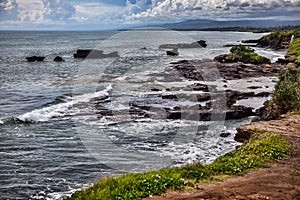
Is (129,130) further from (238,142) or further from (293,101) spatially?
(293,101)

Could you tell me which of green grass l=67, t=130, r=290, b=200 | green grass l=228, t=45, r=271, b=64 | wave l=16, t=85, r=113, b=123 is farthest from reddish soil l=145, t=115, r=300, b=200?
green grass l=228, t=45, r=271, b=64

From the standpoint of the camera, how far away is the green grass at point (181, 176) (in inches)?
401

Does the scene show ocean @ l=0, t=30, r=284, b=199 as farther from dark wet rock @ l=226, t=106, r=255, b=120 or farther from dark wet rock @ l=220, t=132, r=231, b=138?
dark wet rock @ l=226, t=106, r=255, b=120

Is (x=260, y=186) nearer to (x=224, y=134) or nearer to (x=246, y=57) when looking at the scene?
(x=224, y=134)

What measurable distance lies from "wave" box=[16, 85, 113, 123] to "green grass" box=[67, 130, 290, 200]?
52.7 ft

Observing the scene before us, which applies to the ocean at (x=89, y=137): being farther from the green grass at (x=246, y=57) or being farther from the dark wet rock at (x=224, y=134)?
the green grass at (x=246, y=57)

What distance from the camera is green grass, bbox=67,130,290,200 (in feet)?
33.4

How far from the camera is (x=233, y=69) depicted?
175 ft

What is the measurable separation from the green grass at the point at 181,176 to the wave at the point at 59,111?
1607cm

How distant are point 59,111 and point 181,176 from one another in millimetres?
18972

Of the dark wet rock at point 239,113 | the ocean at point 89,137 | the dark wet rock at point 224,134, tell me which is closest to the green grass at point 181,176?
the ocean at point 89,137

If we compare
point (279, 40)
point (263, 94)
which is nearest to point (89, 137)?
point (263, 94)

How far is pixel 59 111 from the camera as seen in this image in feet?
94.7

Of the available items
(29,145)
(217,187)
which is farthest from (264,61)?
(217,187)
